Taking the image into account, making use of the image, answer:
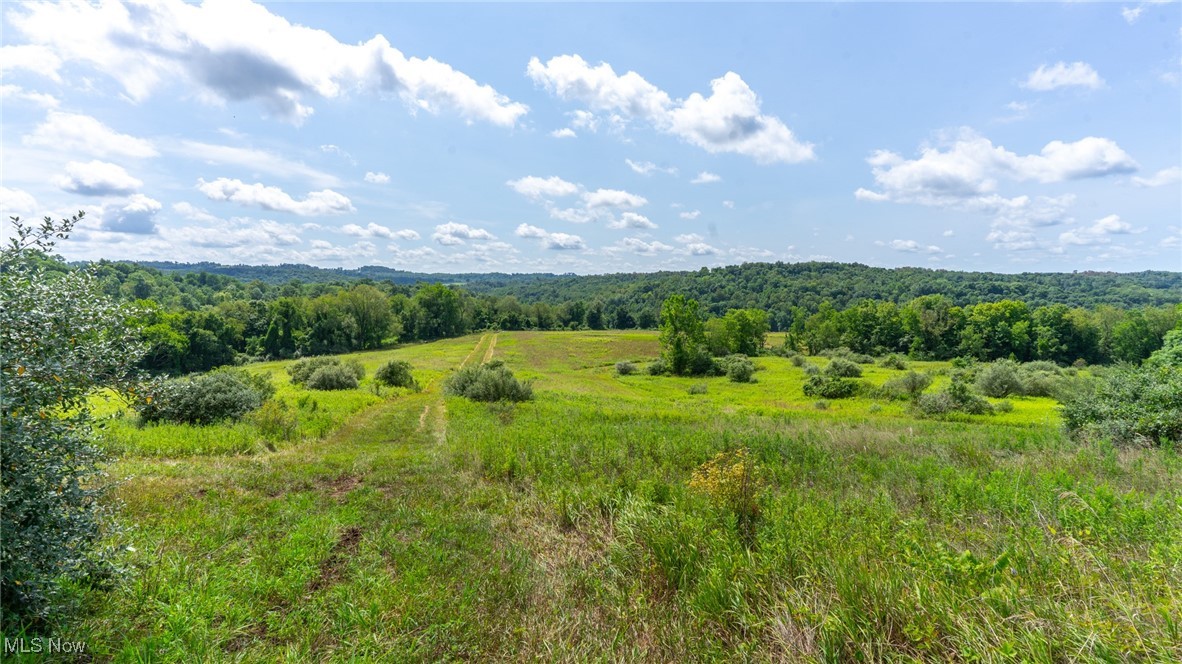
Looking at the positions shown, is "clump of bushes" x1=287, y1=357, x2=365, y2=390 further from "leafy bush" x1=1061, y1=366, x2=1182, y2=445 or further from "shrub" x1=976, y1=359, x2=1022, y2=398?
"shrub" x1=976, y1=359, x2=1022, y2=398

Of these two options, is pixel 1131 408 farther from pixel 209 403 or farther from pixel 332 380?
pixel 332 380

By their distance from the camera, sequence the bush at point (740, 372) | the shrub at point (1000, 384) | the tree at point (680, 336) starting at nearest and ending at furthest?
the shrub at point (1000, 384)
the bush at point (740, 372)
the tree at point (680, 336)

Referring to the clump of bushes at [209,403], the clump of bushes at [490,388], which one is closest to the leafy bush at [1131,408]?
the clump of bushes at [490,388]

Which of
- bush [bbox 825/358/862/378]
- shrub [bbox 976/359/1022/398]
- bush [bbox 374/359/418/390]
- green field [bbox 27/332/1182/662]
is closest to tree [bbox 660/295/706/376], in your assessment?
bush [bbox 825/358/862/378]

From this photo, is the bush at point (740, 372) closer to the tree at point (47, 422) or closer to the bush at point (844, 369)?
the bush at point (844, 369)

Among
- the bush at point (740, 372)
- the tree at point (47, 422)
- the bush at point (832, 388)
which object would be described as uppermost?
the tree at point (47, 422)

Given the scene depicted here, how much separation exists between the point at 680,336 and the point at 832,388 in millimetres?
24656

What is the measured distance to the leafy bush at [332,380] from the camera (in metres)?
32.3

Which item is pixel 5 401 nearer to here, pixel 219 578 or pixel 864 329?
pixel 219 578

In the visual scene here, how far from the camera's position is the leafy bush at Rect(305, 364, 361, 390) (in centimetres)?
3234

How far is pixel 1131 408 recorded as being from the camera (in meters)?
14.7

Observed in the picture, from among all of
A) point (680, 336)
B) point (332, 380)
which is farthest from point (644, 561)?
point (680, 336)

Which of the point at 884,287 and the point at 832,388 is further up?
the point at 884,287

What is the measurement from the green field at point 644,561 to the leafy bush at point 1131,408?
10.8 ft
